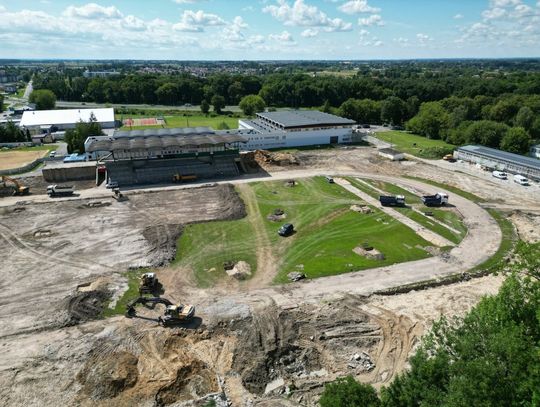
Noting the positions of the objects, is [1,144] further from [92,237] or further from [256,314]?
[256,314]

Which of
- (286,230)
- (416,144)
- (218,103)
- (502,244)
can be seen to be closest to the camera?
(502,244)

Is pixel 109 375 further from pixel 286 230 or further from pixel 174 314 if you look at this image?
pixel 286 230

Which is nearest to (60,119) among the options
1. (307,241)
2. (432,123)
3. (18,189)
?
(18,189)

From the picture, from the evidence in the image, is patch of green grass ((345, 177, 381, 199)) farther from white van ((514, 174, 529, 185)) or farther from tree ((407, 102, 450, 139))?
tree ((407, 102, 450, 139))

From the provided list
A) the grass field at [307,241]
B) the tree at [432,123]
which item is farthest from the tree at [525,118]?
the grass field at [307,241]

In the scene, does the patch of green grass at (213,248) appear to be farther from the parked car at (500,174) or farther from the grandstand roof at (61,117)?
the grandstand roof at (61,117)

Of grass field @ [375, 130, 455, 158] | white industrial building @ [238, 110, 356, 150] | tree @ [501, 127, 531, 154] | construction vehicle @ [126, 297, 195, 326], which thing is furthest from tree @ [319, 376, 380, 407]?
tree @ [501, 127, 531, 154]

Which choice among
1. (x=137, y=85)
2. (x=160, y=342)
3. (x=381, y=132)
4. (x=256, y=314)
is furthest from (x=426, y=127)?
(x=137, y=85)
